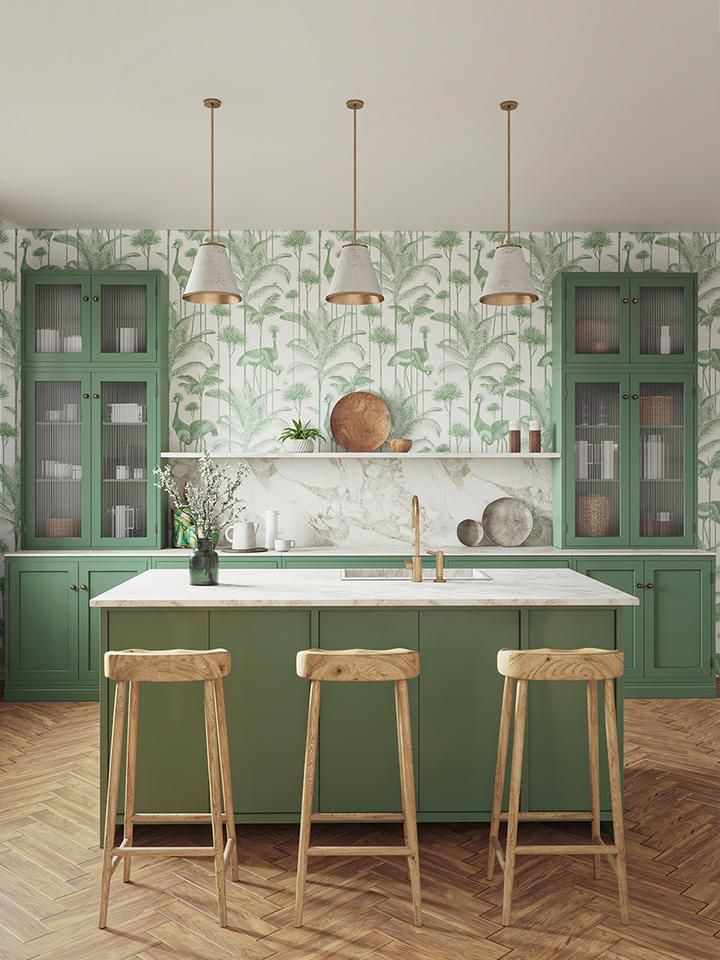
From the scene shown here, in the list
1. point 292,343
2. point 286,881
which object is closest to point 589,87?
point 292,343

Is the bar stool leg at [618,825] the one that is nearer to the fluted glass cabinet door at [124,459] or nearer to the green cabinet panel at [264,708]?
the green cabinet panel at [264,708]

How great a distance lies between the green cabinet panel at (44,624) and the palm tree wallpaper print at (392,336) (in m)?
1.21

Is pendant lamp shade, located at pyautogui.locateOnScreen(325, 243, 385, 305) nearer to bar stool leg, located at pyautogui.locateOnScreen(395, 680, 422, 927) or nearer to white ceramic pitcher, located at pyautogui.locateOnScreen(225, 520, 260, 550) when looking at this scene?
bar stool leg, located at pyautogui.locateOnScreen(395, 680, 422, 927)

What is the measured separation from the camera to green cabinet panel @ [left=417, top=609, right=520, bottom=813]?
10.1ft

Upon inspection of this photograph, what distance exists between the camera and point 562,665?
254cm

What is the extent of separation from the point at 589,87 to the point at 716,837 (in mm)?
3161

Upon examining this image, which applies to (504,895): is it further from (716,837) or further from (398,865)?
(716,837)

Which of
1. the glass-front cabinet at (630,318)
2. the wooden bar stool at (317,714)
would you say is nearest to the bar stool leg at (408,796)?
the wooden bar stool at (317,714)

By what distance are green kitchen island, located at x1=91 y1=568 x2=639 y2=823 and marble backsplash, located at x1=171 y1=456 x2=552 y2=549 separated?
2.50 meters

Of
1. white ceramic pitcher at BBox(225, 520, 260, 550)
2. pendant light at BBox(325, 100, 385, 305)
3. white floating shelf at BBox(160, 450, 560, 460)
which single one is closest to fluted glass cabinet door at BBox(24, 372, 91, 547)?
white floating shelf at BBox(160, 450, 560, 460)

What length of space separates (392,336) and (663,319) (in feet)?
5.95

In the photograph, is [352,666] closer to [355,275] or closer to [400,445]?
[355,275]

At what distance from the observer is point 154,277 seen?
519 cm

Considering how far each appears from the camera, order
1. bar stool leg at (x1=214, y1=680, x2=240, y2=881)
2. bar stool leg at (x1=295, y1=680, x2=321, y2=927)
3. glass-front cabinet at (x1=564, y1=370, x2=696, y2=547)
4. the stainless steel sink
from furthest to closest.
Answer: glass-front cabinet at (x1=564, y1=370, x2=696, y2=547) → the stainless steel sink → bar stool leg at (x1=214, y1=680, x2=240, y2=881) → bar stool leg at (x1=295, y1=680, x2=321, y2=927)
